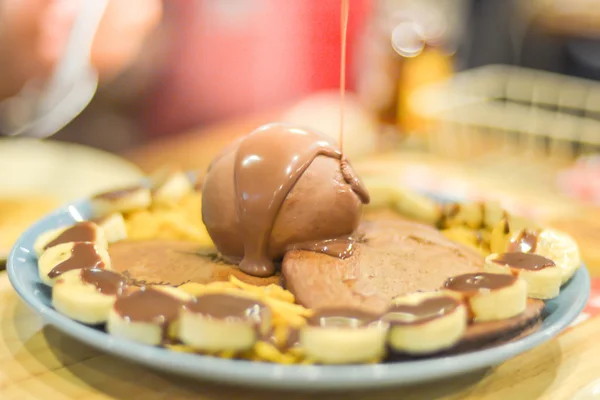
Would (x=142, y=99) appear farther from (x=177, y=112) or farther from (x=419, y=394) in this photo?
(x=419, y=394)

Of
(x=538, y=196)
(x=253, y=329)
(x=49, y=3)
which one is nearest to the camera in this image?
(x=253, y=329)

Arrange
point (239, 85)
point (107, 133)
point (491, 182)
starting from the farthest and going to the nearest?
1. point (239, 85)
2. point (107, 133)
3. point (491, 182)

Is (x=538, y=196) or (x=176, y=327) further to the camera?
(x=538, y=196)

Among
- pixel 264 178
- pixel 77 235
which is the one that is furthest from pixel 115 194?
pixel 264 178

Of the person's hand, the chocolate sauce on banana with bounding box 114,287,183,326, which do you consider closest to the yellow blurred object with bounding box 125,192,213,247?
the chocolate sauce on banana with bounding box 114,287,183,326

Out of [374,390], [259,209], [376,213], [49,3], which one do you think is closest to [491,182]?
[376,213]

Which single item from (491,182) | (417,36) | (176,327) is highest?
(417,36)

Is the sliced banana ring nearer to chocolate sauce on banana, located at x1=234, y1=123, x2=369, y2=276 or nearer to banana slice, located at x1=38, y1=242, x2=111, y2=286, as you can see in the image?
chocolate sauce on banana, located at x1=234, y1=123, x2=369, y2=276

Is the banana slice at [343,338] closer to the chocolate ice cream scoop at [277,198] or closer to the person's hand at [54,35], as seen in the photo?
the chocolate ice cream scoop at [277,198]

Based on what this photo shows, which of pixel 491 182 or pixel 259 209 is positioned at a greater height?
pixel 259 209
